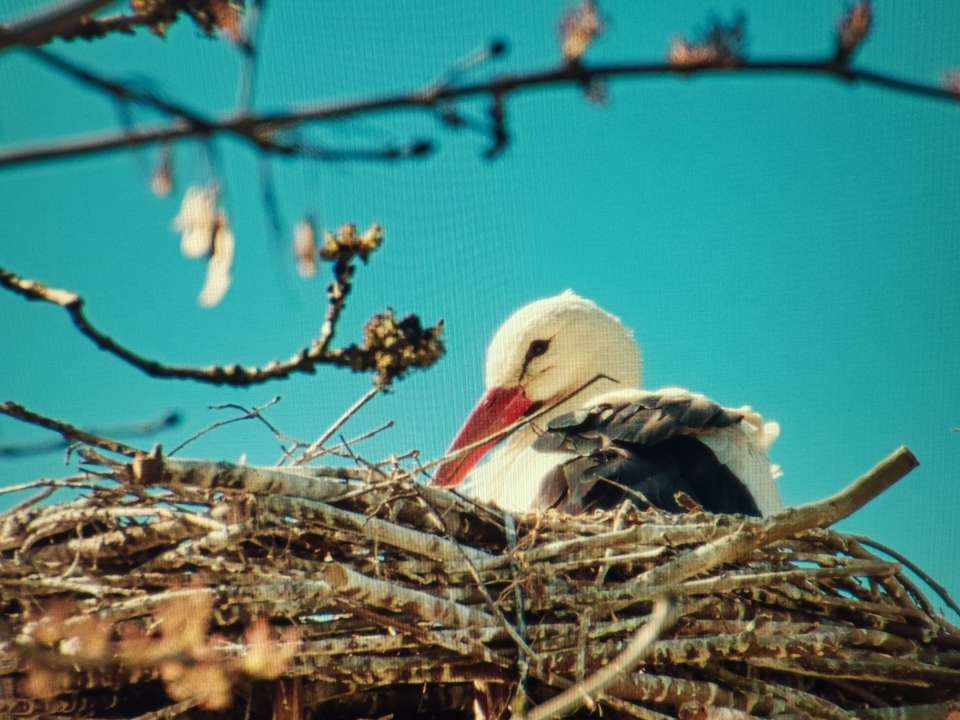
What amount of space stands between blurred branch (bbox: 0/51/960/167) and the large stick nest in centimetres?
84

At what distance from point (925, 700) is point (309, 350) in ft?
5.46

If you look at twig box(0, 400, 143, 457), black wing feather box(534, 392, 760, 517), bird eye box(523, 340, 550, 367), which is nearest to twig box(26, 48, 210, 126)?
twig box(0, 400, 143, 457)

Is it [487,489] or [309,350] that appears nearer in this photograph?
[309,350]

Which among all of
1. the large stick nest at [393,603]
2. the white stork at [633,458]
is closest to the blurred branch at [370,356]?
the large stick nest at [393,603]

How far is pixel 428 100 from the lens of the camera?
0.70 metres

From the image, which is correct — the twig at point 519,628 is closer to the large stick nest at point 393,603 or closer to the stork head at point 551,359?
the large stick nest at point 393,603

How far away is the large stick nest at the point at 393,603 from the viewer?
5.30 ft

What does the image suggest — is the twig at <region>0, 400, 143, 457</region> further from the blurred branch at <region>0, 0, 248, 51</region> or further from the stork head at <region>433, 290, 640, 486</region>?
the stork head at <region>433, 290, 640, 486</region>

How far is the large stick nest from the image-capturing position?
1.62 m

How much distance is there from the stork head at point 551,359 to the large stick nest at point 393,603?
166cm

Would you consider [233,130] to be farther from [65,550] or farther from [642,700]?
[642,700]

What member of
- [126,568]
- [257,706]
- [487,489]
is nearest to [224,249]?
[126,568]

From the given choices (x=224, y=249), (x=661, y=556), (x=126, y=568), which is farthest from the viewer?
(x=661, y=556)

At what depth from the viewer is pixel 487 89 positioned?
2.29 ft
